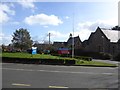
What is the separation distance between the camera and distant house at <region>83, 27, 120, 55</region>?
82.7 meters

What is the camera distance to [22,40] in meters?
122

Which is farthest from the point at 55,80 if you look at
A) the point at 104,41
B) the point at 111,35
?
the point at 111,35

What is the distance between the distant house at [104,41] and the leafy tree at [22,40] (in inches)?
1408

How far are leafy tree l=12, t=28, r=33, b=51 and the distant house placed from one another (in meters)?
35.8

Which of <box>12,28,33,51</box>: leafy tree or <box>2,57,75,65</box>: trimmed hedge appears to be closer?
<box>2,57,75,65</box>: trimmed hedge

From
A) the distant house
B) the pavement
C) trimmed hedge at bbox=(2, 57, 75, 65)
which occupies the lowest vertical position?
the pavement

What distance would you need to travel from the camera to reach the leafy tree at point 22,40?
118250 millimetres

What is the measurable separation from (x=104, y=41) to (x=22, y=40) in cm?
4805

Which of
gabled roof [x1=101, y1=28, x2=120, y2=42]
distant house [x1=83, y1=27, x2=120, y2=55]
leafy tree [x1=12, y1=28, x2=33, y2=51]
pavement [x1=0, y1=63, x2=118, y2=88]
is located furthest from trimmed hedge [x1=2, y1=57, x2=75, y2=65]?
leafy tree [x1=12, y1=28, x2=33, y2=51]

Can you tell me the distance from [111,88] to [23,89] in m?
4.55

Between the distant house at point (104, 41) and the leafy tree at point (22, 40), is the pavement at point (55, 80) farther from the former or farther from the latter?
the leafy tree at point (22, 40)

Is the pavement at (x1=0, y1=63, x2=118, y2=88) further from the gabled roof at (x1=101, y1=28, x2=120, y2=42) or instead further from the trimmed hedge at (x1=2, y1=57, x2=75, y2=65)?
the gabled roof at (x1=101, y1=28, x2=120, y2=42)

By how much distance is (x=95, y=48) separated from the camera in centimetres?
8894

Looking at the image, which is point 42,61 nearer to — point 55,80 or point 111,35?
point 55,80
